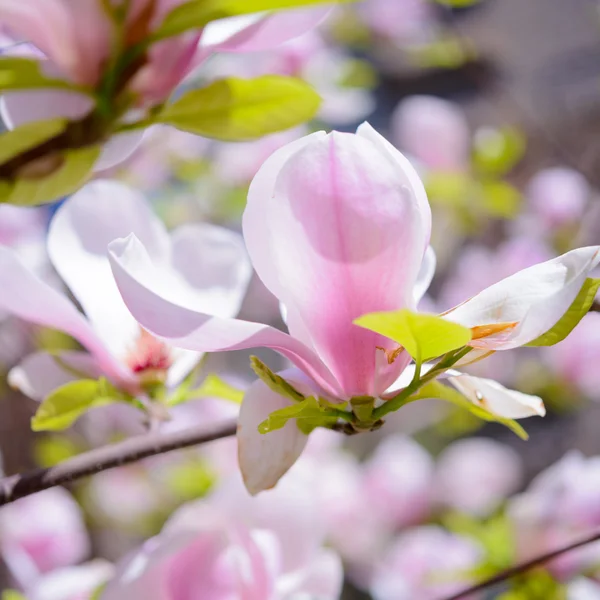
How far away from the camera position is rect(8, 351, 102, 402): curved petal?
0.45 m

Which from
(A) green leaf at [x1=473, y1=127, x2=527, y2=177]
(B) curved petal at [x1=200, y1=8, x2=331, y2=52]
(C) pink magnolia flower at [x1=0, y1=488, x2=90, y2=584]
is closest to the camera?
(B) curved petal at [x1=200, y1=8, x2=331, y2=52]

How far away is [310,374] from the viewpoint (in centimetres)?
33

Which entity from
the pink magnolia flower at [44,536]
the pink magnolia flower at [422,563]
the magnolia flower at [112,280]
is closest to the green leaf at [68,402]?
the magnolia flower at [112,280]

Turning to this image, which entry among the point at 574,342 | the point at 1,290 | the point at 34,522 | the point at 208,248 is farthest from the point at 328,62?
the point at 1,290

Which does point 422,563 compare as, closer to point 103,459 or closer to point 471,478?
point 471,478

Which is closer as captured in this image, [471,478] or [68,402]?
[68,402]

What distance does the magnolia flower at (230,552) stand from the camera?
1.36 ft

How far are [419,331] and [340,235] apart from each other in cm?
5

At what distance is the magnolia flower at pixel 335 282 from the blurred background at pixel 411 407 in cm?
45

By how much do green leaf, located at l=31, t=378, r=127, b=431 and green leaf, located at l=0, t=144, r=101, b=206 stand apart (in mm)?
108

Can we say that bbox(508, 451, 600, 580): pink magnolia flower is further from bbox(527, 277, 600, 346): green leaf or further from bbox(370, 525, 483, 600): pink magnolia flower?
bbox(527, 277, 600, 346): green leaf

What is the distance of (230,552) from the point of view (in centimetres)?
43

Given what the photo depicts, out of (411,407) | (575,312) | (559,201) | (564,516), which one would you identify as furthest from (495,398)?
(411,407)

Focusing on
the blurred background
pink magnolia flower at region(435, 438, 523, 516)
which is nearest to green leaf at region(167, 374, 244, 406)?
the blurred background
